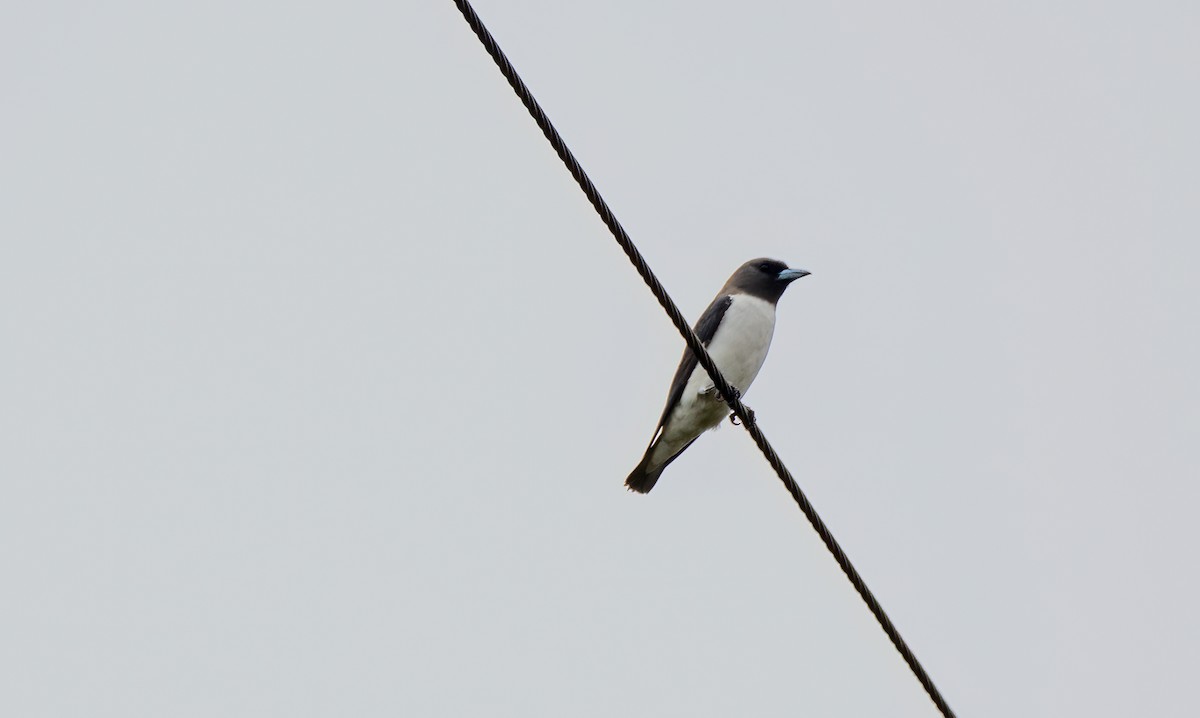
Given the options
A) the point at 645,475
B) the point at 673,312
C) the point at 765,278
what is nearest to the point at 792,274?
the point at 765,278

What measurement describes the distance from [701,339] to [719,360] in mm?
267

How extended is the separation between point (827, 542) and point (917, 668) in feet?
1.55

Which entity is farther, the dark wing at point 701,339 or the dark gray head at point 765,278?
the dark gray head at point 765,278

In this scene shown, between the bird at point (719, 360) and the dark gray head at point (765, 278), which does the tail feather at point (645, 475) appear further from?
the dark gray head at point (765, 278)

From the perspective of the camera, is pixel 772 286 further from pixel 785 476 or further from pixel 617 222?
pixel 617 222

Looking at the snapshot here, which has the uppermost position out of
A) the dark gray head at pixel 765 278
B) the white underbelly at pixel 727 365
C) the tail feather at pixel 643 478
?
the dark gray head at pixel 765 278

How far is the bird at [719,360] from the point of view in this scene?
7.34 metres

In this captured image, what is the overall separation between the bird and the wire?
7.07 ft

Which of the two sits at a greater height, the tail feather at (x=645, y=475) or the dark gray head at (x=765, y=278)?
the dark gray head at (x=765, y=278)

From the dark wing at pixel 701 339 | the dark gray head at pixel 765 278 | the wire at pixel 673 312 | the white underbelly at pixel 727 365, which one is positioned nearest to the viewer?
the wire at pixel 673 312

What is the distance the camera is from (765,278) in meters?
7.90

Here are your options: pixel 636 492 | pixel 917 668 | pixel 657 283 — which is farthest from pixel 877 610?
pixel 636 492

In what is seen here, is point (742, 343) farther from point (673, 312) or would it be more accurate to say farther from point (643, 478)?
point (673, 312)

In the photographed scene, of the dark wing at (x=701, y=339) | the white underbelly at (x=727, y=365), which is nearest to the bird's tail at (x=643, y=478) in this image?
the white underbelly at (x=727, y=365)
